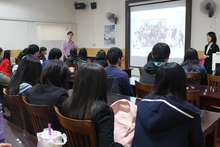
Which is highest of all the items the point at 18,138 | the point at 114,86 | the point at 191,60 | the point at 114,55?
the point at 114,55

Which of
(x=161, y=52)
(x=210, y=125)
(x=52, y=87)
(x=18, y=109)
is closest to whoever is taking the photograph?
(x=210, y=125)

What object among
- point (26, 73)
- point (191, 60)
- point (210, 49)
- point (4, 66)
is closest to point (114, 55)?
point (26, 73)

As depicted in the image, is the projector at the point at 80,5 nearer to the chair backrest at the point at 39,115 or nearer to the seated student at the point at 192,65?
the seated student at the point at 192,65

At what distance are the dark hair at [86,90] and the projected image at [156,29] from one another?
4.91 meters

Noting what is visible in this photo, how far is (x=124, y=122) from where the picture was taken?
143 centimetres

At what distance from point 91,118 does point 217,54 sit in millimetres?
3891

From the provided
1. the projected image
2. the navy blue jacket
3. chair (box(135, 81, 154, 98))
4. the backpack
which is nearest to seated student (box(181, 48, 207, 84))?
chair (box(135, 81, 154, 98))

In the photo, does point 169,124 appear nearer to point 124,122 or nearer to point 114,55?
point 124,122

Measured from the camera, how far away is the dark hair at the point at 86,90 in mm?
1255

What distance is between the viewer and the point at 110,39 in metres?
7.37

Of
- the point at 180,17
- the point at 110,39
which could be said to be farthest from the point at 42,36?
the point at 180,17

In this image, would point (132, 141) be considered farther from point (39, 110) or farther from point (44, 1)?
point (44, 1)

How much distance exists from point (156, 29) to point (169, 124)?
536cm

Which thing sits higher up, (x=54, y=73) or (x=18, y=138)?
(x=54, y=73)
